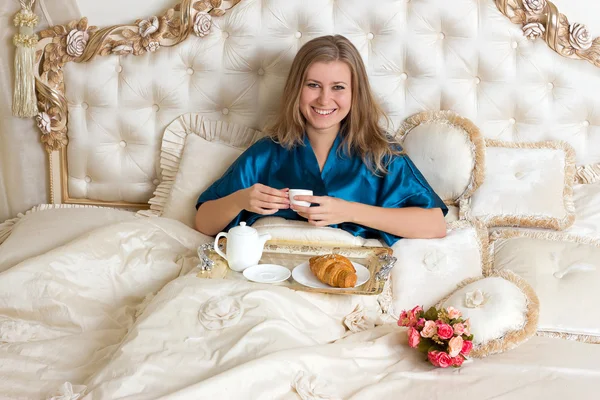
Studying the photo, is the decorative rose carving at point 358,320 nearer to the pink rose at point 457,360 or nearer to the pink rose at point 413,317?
the pink rose at point 413,317

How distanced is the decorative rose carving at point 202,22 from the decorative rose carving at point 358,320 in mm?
1100

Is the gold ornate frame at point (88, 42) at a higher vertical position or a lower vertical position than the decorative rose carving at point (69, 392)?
higher

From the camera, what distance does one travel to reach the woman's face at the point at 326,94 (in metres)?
1.92

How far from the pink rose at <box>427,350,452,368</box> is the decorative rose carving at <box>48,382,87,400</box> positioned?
0.73 metres

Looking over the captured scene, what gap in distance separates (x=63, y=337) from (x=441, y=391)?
87 cm

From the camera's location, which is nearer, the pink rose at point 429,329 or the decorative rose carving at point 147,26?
the pink rose at point 429,329

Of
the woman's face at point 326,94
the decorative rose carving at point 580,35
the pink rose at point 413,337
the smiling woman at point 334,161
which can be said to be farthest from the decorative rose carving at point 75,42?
the decorative rose carving at point 580,35

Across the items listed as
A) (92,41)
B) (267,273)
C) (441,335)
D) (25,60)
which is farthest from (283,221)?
(25,60)

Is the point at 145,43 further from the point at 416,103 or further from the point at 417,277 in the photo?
the point at 417,277

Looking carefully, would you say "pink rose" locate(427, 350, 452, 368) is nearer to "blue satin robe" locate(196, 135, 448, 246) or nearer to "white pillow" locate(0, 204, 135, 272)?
"blue satin robe" locate(196, 135, 448, 246)

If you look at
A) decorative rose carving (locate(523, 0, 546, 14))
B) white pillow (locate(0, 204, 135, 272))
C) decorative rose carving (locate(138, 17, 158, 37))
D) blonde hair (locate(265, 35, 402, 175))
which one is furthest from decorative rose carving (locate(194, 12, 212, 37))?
decorative rose carving (locate(523, 0, 546, 14))

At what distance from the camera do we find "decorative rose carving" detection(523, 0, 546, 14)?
2.04m

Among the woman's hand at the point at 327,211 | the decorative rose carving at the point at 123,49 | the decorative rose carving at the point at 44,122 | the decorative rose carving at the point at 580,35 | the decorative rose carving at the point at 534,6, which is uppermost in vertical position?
the decorative rose carving at the point at 534,6

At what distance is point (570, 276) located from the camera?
1.76 m
